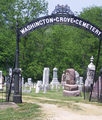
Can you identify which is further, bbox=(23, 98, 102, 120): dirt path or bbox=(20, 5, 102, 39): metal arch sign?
bbox=(20, 5, 102, 39): metal arch sign

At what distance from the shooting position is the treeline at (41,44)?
37.1 metres

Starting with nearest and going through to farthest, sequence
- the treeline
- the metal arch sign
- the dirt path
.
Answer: the dirt path → the metal arch sign → the treeline

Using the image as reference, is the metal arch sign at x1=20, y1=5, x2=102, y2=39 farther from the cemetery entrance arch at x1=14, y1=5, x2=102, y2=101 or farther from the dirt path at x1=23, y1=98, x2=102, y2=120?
the dirt path at x1=23, y1=98, x2=102, y2=120

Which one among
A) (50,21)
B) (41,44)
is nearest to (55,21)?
(50,21)

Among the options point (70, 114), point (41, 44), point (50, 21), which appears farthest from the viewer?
point (41, 44)

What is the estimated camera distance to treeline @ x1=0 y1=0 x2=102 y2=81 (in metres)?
37.1

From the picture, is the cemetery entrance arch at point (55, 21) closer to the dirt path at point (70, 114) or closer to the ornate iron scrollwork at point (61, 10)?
the ornate iron scrollwork at point (61, 10)

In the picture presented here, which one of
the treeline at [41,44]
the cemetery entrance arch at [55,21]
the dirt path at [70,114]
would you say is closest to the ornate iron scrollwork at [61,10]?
the cemetery entrance arch at [55,21]

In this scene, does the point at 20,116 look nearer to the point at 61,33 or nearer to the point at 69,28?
the point at 61,33

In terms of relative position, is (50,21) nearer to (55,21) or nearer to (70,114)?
(55,21)

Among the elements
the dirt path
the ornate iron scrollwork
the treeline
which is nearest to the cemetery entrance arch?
the ornate iron scrollwork

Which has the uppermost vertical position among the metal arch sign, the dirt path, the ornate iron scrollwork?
the ornate iron scrollwork

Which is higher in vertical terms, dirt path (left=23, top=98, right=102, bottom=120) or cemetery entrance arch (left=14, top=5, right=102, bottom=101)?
cemetery entrance arch (left=14, top=5, right=102, bottom=101)

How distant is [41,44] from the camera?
4238cm
